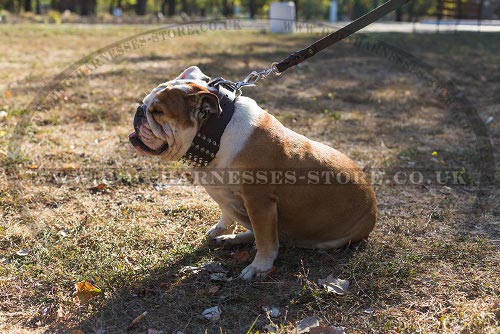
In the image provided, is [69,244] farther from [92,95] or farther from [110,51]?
[110,51]

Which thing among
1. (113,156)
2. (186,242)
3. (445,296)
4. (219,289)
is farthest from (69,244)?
(445,296)

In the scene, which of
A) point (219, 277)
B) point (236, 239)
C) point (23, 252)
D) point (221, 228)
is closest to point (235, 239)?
point (236, 239)

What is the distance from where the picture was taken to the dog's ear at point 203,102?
3.20 meters

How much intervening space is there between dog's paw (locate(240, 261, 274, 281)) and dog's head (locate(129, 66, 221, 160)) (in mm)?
914

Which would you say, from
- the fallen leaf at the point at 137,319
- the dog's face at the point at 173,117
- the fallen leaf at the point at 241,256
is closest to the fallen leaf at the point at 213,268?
the fallen leaf at the point at 241,256

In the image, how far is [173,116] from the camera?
325cm

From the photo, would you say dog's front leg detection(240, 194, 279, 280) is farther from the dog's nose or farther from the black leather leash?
the black leather leash

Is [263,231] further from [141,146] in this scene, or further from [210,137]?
[141,146]

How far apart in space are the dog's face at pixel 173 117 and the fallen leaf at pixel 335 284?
1262mm

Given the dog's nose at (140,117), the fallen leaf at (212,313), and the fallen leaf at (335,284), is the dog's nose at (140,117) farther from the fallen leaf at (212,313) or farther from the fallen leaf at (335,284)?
the fallen leaf at (335,284)

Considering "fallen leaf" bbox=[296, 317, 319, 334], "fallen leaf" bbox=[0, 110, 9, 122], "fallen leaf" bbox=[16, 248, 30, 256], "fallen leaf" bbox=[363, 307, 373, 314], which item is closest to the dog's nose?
"fallen leaf" bbox=[16, 248, 30, 256]

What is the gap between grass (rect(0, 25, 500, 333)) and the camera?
10.5 ft

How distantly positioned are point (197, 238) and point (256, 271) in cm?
75

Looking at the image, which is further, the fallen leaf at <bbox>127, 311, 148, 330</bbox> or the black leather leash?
the black leather leash
